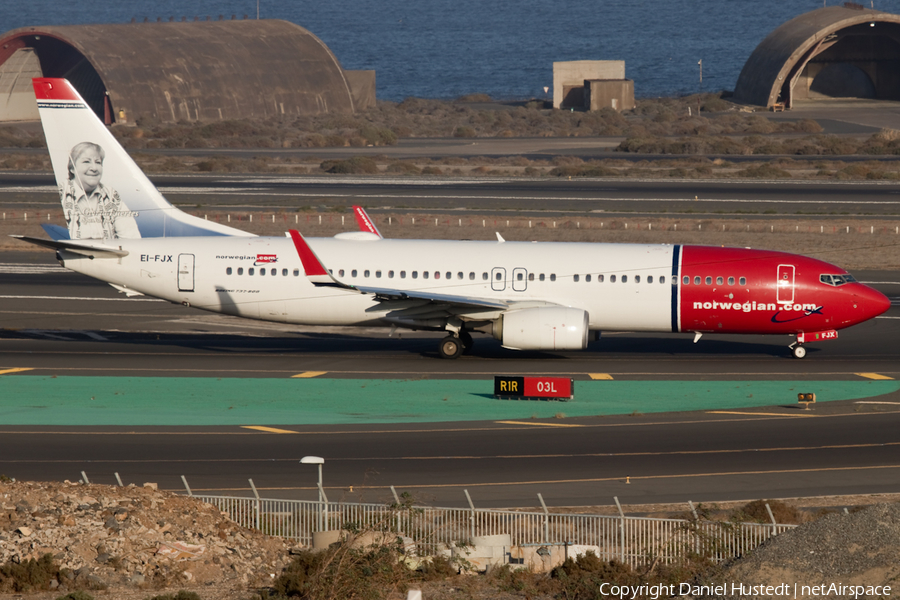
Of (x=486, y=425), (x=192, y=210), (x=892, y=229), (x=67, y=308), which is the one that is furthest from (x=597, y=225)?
(x=486, y=425)

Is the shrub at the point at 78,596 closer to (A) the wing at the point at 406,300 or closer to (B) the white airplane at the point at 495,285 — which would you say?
(A) the wing at the point at 406,300

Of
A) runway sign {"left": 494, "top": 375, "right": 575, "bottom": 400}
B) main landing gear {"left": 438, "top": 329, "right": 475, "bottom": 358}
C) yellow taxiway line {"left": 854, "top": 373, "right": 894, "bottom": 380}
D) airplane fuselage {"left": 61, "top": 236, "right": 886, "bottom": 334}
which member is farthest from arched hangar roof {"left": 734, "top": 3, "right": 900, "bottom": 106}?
runway sign {"left": 494, "top": 375, "right": 575, "bottom": 400}

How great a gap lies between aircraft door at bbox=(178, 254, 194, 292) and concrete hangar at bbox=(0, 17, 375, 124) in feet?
339

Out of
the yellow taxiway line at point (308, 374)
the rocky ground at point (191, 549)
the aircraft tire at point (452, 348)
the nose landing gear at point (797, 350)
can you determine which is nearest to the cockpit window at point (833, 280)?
the nose landing gear at point (797, 350)

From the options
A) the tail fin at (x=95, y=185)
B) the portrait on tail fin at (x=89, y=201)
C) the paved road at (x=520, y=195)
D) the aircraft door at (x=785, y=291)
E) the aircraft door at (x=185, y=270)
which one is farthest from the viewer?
the paved road at (x=520, y=195)

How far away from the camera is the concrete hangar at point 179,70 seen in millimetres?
141125

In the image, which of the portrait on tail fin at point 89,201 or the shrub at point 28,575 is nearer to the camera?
the shrub at point 28,575

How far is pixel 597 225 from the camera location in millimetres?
72375

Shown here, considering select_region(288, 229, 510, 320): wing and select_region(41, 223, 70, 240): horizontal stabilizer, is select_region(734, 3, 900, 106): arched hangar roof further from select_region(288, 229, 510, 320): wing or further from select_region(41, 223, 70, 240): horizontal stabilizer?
select_region(41, 223, 70, 240): horizontal stabilizer

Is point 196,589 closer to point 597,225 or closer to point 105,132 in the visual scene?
point 105,132

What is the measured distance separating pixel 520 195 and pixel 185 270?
48.7 meters

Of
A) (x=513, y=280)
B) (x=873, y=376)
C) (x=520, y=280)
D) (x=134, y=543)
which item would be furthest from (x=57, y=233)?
(x=873, y=376)

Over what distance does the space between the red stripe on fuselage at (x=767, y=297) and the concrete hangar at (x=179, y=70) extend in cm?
11242

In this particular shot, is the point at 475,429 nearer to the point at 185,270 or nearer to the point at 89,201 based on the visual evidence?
the point at 185,270
